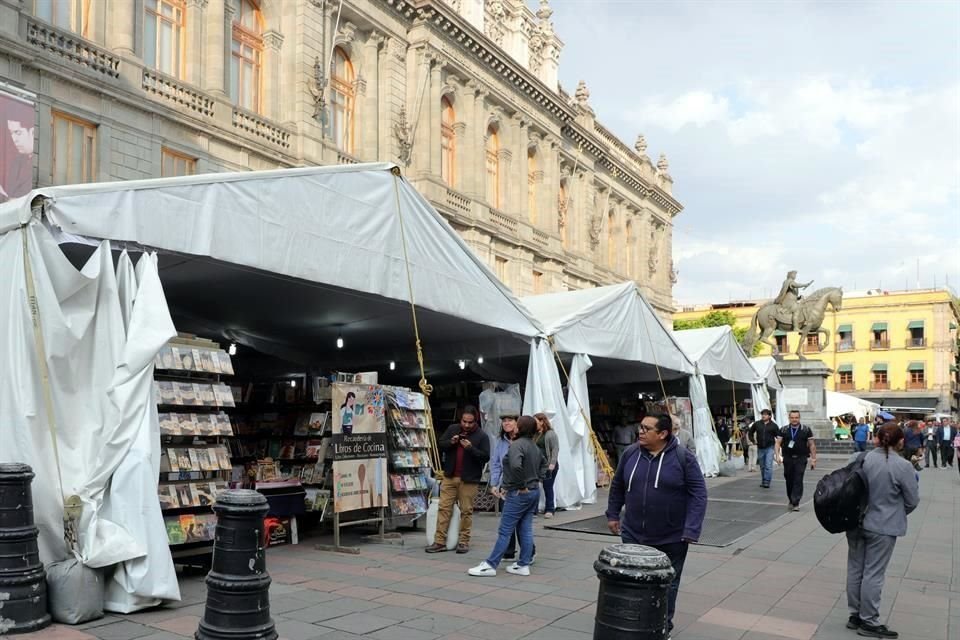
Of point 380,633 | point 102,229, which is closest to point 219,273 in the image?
point 102,229

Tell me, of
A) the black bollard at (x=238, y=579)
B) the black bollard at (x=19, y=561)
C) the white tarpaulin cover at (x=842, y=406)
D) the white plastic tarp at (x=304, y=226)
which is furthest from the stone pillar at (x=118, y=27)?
the white tarpaulin cover at (x=842, y=406)

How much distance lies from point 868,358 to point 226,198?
73.9 m

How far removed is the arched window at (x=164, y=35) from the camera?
66.1 feet

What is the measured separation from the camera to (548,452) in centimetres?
1190

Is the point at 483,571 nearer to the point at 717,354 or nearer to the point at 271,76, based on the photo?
the point at 717,354

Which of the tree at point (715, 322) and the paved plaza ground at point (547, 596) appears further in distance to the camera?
the tree at point (715, 322)

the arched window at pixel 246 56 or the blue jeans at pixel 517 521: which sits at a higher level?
the arched window at pixel 246 56

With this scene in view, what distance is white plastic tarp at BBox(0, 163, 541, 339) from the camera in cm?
717

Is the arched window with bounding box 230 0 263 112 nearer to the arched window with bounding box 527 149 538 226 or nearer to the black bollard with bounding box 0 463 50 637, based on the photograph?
the arched window with bounding box 527 149 538 226

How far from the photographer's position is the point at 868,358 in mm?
71750

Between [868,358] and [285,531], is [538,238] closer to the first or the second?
[285,531]

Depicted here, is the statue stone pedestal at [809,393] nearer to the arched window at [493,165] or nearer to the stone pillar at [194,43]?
the arched window at [493,165]

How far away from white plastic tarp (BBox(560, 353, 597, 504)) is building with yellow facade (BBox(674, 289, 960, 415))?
56178mm

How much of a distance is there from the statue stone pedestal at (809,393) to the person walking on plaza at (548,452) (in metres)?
19.8
